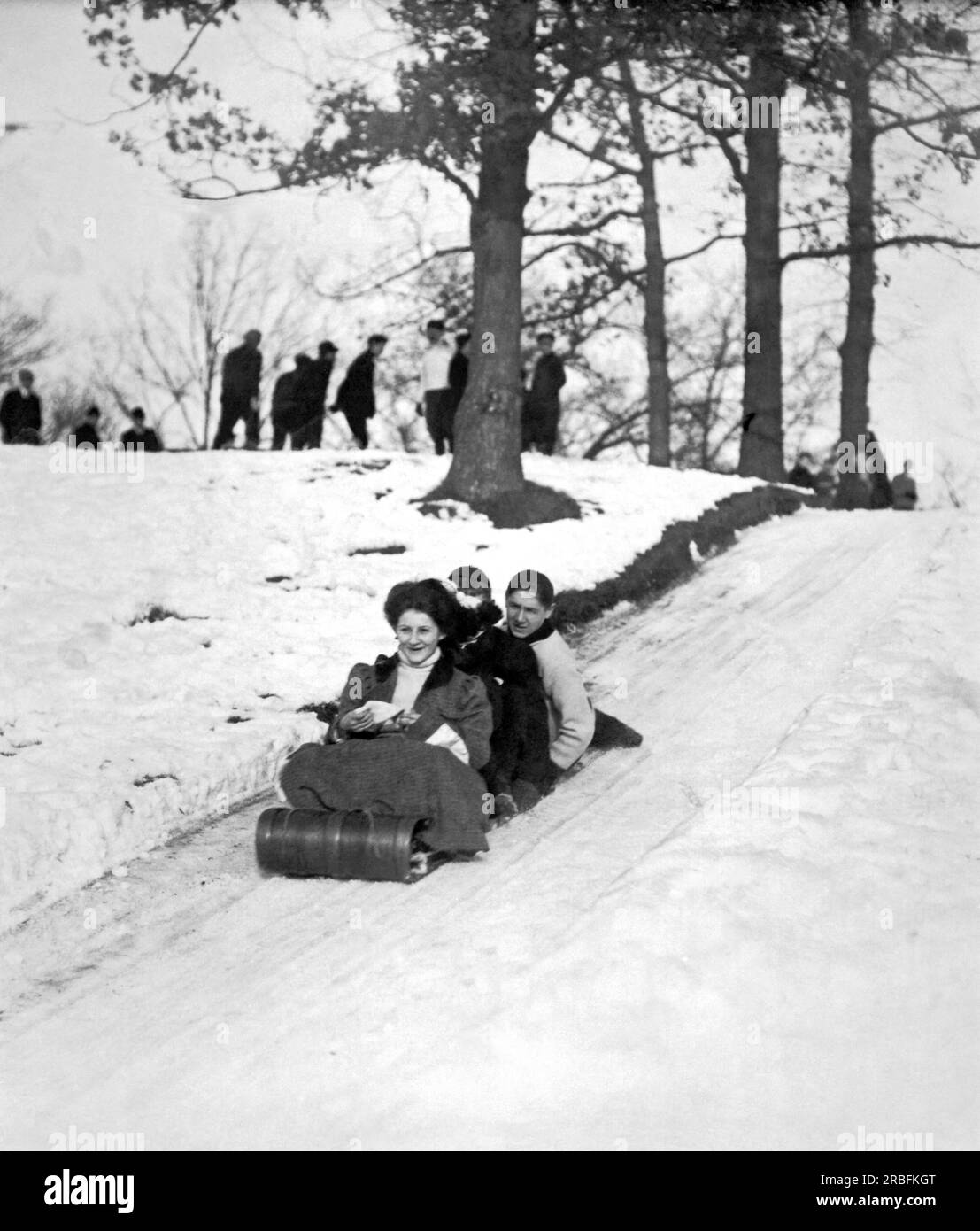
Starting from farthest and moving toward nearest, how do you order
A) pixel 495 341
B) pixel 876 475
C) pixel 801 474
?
pixel 801 474, pixel 876 475, pixel 495 341

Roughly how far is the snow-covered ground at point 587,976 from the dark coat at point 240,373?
10.2 m

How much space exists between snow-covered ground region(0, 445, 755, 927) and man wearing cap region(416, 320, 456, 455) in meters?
→ 1.21

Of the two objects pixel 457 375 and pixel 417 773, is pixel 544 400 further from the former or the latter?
pixel 417 773

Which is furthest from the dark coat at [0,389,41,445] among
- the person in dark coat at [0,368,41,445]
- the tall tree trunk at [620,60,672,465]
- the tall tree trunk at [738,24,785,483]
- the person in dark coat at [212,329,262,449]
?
the tall tree trunk at [738,24,785,483]

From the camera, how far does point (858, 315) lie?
1953 centimetres

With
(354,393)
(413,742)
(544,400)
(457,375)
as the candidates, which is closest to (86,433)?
(354,393)

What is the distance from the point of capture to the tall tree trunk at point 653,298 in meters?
20.3

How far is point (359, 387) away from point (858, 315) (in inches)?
282

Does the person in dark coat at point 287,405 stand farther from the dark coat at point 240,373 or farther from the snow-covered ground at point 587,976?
the snow-covered ground at point 587,976

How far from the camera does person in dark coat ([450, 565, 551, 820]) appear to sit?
682cm

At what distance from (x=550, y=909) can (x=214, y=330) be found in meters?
35.6

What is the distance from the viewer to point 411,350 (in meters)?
25.9

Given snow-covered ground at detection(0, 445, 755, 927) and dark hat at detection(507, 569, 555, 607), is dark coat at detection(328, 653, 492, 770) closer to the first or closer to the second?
dark hat at detection(507, 569, 555, 607)
